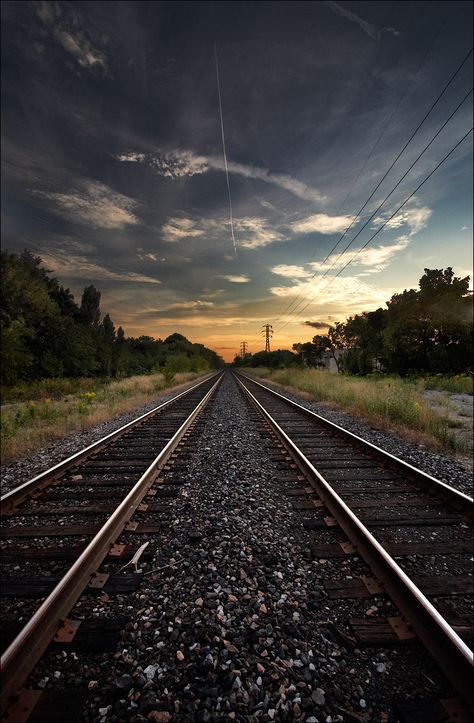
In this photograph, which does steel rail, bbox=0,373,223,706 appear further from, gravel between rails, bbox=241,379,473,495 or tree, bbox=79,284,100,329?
tree, bbox=79,284,100,329

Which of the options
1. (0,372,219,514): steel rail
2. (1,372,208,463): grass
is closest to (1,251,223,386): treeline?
(1,372,208,463): grass

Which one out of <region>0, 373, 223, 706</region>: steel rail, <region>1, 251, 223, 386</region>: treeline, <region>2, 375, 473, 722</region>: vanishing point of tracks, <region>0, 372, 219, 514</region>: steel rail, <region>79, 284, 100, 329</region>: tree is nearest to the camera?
<region>0, 373, 223, 706</region>: steel rail

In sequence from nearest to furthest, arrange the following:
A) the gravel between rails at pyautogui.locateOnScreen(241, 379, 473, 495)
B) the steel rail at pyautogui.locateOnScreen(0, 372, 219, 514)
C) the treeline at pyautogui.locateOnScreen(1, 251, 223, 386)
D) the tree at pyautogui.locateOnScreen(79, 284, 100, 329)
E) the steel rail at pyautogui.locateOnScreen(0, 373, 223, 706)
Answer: the steel rail at pyautogui.locateOnScreen(0, 373, 223, 706)
the steel rail at pyautogui.locateOnScreen(0, 372, 219, 514)
the gravel between rails at pyautogui.locateOnScreen(241, 379, 473, 495)
the treeline at pyautogui.locateOnScreen(1, 251, 223, 386)
the tree at pyautogui.locateOnScreen(79, 284, 100, 329)

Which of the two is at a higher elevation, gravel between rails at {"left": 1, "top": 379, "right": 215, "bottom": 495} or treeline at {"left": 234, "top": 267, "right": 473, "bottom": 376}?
treeline at {"left": 234, "top": 267, "right": 473, "bottom": 376}

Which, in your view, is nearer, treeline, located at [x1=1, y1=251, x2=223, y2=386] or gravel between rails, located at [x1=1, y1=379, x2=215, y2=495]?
gravel between rails, located at [x1=1, y1=379, x2=215, y2=495]

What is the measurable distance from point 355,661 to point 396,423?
8.30 metres

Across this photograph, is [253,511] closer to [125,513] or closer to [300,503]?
[300,503]

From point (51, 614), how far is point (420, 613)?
8.70 feet

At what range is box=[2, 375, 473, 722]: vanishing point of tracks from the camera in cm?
225

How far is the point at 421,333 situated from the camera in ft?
104

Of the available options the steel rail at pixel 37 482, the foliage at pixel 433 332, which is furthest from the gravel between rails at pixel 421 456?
the foliage at pixel 433 332

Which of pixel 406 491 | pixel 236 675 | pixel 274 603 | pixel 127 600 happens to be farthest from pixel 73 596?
pixel 406 491

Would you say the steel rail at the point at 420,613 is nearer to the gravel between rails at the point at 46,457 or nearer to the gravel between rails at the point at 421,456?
the gravel between rails at the point at 421,456

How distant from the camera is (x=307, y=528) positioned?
3836mm
